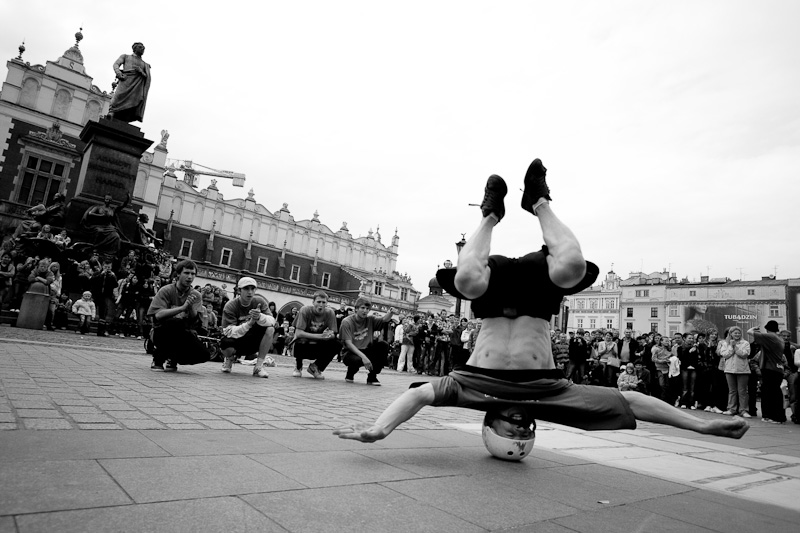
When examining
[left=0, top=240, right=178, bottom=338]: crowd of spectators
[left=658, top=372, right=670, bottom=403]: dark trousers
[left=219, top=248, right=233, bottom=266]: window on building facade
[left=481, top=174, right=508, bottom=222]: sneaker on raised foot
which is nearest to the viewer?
[left=481, top=174, right=508, bottom=222]: sneaker on raised foot

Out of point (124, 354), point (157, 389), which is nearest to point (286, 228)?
point (124, 354)

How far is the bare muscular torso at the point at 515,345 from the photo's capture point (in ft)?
9.88

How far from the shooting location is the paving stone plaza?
172 centimetres

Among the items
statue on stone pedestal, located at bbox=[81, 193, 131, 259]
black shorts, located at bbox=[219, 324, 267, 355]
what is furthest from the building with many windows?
black shorts, located at bbox=[219, 324, 267, 355]

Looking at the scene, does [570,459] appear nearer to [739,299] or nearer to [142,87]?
[142,87]

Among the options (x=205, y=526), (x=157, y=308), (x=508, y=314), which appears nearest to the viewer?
(x=205, y=526)

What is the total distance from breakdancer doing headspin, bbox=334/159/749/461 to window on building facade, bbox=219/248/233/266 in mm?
52274

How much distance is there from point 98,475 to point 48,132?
38.5 m

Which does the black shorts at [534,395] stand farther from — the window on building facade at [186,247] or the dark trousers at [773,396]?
the window on building facade at [186,247]

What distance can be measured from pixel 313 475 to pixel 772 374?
10.2 metres

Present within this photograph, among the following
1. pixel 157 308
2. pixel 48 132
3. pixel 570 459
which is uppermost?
pixel 48 132

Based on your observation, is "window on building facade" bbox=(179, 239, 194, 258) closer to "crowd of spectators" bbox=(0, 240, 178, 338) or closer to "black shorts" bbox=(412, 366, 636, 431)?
"crowd of spectators" bbox=(0, 240, 178, 338)

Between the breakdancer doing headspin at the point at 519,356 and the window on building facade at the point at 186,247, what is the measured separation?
50721 millimetres

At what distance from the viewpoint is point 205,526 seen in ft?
5.13
